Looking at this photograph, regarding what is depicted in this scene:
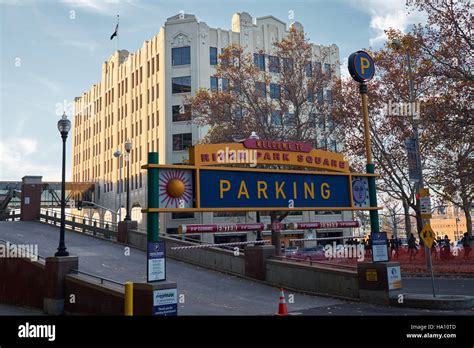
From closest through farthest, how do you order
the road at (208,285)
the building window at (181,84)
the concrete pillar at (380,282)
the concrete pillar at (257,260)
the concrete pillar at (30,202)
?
1. the road at (208,285)
2. the concrete pillar at (380,282)
3. the concrete pillar at (257,260)
4. the concrete pillar at (30,202)
5. the building window at (181,84)

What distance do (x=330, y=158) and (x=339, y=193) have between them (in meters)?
1.10

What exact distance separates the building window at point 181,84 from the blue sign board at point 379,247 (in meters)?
40.1

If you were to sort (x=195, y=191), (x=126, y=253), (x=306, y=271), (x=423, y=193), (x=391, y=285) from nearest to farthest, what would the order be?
(x=195, y=191) → (x=391, y=285) → (x=423, y=193) → (x=306, y=271) → (x=126, y=253)

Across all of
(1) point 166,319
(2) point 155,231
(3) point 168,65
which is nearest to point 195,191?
(2) point 155,231

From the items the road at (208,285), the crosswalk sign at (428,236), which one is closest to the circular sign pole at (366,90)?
the crosswalk sign at (428,236)

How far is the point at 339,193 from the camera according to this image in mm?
13508

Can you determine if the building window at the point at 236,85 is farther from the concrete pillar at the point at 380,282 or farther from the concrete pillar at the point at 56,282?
the concrete pillar at the point at 380,282

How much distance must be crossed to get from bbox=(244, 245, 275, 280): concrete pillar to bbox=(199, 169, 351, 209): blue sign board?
592 cm

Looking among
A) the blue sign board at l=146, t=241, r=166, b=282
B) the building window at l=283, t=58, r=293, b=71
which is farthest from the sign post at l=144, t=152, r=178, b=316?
the building window at l=283, t=58, r=293, b=71

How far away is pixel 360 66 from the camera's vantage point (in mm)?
15203

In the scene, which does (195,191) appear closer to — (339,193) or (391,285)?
(339,193)

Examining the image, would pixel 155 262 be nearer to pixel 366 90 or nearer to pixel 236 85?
pixel 366 90

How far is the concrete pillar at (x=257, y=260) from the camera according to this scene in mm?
18438

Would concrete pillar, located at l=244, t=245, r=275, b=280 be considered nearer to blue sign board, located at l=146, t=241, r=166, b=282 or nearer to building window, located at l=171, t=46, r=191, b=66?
blue sign board, located at l=146, t=241, r=166, b=282
